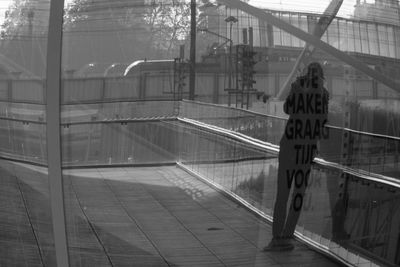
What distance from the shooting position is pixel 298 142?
344cm

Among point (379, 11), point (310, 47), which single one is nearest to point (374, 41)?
point (379, 11)

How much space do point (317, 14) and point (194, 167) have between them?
3.76 ft

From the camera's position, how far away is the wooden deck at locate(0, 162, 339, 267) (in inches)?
138

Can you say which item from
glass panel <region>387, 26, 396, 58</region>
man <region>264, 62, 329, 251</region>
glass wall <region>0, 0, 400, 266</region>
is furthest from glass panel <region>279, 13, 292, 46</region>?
glass panel <region>387, 26, 396, 58</region>

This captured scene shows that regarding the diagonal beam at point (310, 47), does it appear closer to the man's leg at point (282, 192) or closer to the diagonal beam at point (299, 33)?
the diagonal beam at point (299, 33)

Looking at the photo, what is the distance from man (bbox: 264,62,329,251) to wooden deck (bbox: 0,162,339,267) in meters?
0.12

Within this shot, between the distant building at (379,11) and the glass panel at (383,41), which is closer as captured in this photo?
the distant building at (379,11)

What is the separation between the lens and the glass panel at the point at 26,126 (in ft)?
12.2

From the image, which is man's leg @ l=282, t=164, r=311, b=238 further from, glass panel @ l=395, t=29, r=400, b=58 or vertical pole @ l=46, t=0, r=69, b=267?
vertical pole @ l=46, t=0, r=69, b=267

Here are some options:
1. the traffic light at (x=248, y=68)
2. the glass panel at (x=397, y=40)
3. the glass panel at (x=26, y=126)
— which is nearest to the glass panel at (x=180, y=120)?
the traffic light at (x=248, y=68)

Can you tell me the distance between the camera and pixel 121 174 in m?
3.57

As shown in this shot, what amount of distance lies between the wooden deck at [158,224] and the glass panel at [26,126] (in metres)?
0.28

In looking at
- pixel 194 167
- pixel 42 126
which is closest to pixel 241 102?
pixel 194 167

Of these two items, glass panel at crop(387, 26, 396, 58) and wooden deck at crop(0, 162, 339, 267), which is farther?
glass panel at crop(387, 26, 396, 58)
